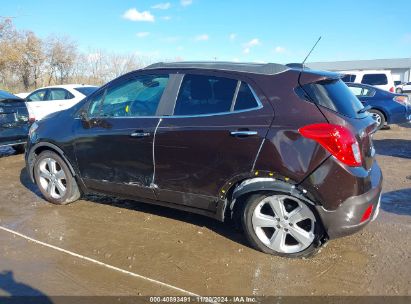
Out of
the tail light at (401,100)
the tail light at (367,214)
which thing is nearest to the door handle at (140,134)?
the tail light at (367,214)

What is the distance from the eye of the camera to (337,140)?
10.6 feet

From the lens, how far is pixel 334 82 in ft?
12.4

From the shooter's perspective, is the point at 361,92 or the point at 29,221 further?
the point at 361,92

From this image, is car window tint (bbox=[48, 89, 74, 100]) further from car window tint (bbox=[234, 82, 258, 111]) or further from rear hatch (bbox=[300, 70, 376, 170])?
rear hatch (bbox=[300, 70, 376, 170])

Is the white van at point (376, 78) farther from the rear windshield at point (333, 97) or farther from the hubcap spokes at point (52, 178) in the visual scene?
the hubcap spokes at point (52, 178)

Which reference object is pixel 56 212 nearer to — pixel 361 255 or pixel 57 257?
pixel 57 257

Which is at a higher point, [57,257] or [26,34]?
[26,34]

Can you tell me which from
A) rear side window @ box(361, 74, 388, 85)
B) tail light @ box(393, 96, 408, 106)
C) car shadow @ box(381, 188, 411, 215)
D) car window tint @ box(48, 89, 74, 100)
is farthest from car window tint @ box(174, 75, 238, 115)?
rear side window @ box(361, 74, 388, 85)

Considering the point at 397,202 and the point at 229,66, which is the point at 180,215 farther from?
the point at 397,202

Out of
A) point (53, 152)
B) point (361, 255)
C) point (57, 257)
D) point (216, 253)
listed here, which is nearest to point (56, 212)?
point (53, 152)

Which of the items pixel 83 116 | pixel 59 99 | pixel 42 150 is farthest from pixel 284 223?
pixel 59 99

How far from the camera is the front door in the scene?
4.17 meters

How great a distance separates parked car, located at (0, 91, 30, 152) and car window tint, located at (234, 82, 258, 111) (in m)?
5.85

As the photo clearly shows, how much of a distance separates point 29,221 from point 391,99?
34.8ft
